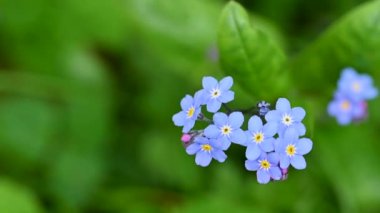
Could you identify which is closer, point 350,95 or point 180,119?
point 180,119

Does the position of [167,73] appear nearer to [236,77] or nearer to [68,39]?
[68,39]

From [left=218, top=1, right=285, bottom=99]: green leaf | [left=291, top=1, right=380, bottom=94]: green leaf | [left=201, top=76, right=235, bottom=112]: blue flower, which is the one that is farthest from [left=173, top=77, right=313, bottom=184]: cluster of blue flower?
[left=291, top=1, right=380, bottom=94]: green leaf

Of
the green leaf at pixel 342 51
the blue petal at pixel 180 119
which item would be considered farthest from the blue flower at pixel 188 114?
the green leaf at pixel 342 51

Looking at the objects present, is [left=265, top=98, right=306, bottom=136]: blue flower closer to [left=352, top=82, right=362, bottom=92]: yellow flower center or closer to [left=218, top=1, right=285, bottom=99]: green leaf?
[left=218, top=1, right=285, bottom=99]: green leaf

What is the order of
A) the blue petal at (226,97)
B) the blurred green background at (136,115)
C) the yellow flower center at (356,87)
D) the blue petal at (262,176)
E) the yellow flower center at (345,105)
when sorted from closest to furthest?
the blue petal at (262,176) < the blue petal at (226,97) < the yellow flower center at (356,87) < the yellow flower center at (345,105) < the blurred green background at (136,115)

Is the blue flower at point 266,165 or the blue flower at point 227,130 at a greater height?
the blue flower at point 227,130

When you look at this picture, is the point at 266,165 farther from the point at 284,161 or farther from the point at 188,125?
the point at 188,125

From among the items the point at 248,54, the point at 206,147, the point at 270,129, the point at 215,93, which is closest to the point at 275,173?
the point at 270,129

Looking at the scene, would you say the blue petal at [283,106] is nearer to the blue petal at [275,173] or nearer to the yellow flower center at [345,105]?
the blue petal at [275,173]
